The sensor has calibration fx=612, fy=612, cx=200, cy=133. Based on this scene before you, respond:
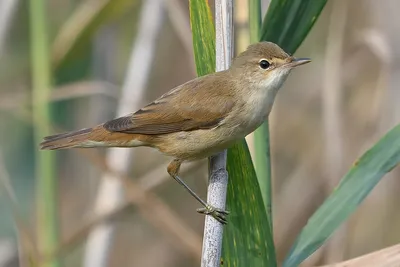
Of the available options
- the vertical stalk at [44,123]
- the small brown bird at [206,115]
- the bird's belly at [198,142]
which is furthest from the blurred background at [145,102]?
the bird's belly at [198,142]

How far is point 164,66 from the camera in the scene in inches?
142

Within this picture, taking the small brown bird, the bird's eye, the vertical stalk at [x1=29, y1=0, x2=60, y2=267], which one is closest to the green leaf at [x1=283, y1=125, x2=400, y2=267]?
the small brown bird

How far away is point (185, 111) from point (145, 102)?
1.08 m

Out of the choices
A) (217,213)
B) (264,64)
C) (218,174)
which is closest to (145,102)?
(264,64)

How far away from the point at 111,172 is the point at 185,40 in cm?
74

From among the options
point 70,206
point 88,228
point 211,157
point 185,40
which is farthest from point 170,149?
point 70,206

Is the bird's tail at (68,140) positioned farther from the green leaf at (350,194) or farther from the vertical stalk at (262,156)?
the green leaf at (350,194)

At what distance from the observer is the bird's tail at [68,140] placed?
193 cm

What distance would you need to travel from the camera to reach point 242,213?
1.57 meters

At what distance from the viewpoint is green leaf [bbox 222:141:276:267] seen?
4.99 ft

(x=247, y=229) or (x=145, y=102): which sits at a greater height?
(x=145, y=102)

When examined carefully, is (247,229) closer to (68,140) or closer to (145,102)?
→ (68,140)

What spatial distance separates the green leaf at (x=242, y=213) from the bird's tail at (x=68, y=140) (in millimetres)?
565

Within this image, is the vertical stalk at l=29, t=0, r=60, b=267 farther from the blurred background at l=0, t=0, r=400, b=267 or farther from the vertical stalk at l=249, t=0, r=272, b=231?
the vertical stalk at l=249, t=0, r=272, b=231
